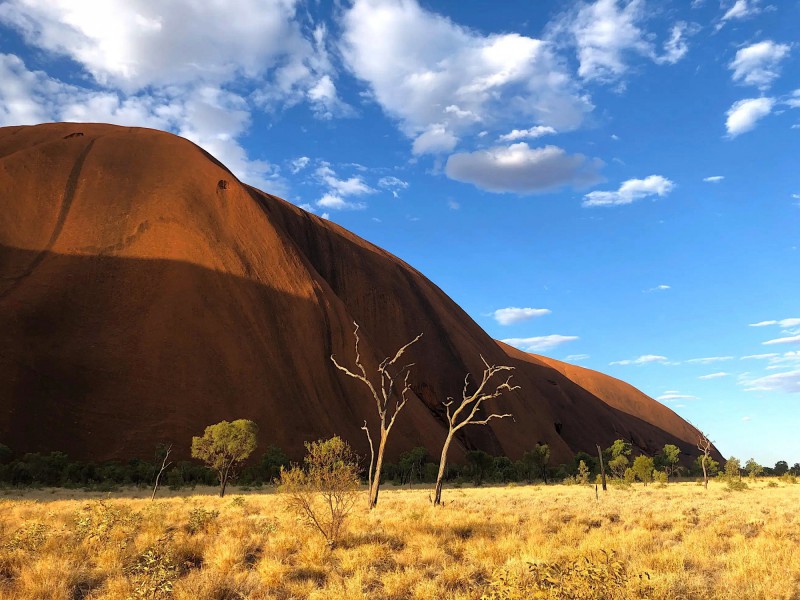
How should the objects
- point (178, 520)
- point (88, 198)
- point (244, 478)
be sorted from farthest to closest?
1. point (88, 198)
2. point (244, 478)
3. point (178, 520)

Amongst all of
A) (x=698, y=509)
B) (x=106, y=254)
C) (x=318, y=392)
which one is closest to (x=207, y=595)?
(x=698, y=509)

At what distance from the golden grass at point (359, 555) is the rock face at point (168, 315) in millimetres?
27722

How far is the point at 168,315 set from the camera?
153ft

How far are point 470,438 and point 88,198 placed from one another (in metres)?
53.3

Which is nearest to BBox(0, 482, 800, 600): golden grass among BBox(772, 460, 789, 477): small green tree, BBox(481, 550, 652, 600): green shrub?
BBox(481, 550, 652, 600): green shrub

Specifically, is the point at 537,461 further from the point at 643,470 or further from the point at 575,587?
the point at 575,587

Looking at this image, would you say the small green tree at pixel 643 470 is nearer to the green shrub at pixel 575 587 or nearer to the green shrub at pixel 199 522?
the green shrub at pixel 199 522

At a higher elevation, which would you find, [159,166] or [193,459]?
[159,166]

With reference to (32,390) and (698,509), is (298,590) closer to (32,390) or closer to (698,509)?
(698,509)

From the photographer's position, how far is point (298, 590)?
8203 millimetres

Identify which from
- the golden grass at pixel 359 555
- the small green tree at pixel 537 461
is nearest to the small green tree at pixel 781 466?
the small green tree at pixel 537 461

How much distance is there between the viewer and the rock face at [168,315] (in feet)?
133

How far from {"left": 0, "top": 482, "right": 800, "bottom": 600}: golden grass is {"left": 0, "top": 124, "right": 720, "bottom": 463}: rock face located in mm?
27722

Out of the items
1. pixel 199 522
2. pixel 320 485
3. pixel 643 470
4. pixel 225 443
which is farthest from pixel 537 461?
A: pixel 199 522
